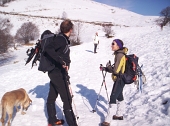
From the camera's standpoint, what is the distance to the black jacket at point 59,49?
347cm

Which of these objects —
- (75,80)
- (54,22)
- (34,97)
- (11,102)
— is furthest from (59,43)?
(54,22)

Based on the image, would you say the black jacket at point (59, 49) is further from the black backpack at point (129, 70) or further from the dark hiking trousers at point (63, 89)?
the black backpack at point (129, 70)

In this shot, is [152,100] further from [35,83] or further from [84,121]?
[35,83]

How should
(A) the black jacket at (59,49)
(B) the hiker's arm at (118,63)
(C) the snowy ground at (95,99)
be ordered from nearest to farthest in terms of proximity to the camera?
(A) the black jacket at (59,49), (B) the hiker's arm at (118,63), (C) the snowy ground at (95,99)

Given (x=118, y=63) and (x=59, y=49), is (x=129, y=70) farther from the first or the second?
(x=59, y=49)

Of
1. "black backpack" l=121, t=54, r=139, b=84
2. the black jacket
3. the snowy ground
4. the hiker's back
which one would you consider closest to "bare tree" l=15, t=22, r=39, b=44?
the snowy ground

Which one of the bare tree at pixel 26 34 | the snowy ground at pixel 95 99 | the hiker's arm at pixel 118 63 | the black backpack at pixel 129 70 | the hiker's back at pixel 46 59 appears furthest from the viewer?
the bare tree at pixel 26 34

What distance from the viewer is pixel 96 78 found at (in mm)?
8922

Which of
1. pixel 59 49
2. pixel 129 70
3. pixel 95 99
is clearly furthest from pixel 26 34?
pixel 129 70

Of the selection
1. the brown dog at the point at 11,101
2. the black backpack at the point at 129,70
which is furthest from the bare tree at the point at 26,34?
the black backpack at the point at 129,70

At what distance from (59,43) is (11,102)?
229 cm

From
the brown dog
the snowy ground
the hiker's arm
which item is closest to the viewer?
the hiker's arm

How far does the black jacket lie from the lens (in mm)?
3471

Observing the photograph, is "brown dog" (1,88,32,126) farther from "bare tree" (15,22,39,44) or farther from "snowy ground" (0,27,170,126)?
"bare tree" (15,22,39,44)
